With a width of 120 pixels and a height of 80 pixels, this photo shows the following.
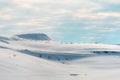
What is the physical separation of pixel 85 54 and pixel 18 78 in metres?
52.3

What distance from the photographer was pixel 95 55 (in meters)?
80.7

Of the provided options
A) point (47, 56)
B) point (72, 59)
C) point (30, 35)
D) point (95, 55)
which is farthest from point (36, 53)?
point (30, 35)

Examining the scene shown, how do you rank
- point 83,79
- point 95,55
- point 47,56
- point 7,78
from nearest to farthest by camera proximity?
point 7,78 → point 83,79 → point 47,56 → point 95,55

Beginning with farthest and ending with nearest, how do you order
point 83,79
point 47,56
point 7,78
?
point 47,56
point 83,79
point 7,78

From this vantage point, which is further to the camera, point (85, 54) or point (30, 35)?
point (30, 35)

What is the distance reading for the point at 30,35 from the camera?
167 m

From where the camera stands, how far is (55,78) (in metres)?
33.9

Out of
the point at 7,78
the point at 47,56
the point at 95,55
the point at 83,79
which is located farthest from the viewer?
the point at 95,55

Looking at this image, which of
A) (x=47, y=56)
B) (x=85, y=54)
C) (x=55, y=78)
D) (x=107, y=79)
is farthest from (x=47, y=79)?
(x=85, y=54)

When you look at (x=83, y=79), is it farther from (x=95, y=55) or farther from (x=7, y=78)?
(x=95, y=55)

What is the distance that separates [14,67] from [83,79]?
25.6ft

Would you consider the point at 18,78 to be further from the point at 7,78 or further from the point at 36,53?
the point at 36,53

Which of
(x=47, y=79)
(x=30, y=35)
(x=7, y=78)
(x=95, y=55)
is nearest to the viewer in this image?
(x=7, y=78)

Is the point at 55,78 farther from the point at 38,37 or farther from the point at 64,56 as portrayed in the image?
the point at 38,37
